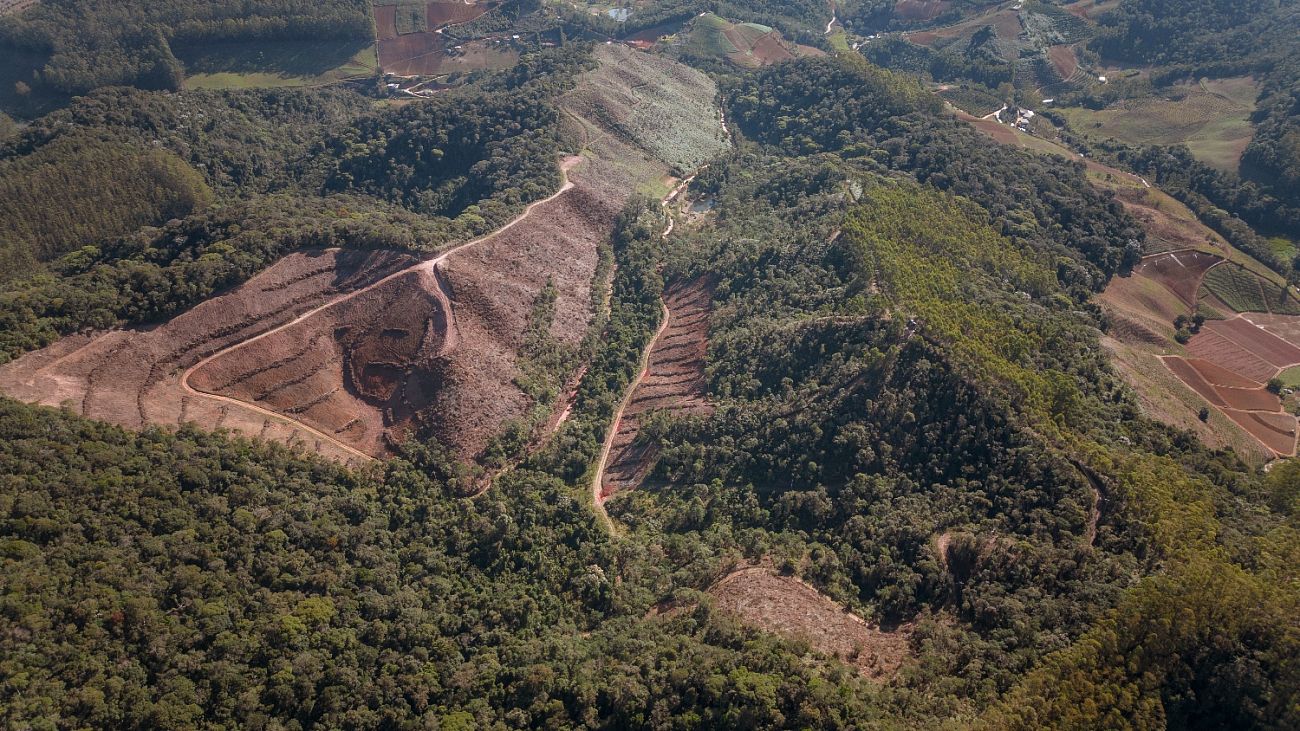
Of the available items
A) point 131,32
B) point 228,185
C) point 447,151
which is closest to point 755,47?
point 447,151

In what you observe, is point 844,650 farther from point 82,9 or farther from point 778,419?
point 82,9

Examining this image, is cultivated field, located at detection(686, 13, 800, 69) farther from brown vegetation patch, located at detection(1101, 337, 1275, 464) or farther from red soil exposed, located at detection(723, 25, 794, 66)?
brown vegetation patch, located at detection(1101, 337, 1275, 464)

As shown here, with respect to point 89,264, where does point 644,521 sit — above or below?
below

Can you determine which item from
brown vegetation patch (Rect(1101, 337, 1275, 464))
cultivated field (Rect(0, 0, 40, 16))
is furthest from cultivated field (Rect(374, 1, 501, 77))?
brown vegetation patch (Rect(1101, 337, 1275, 464))

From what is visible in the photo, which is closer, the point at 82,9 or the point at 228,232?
the point at 228,232

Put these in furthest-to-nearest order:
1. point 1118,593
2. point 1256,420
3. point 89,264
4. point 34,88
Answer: point 34,88 → point 1256,420 → point 89,264 → point 1118,593

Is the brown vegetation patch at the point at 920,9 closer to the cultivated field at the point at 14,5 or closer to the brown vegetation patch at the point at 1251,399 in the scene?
the brown vegetation patch at the point at 1251,399

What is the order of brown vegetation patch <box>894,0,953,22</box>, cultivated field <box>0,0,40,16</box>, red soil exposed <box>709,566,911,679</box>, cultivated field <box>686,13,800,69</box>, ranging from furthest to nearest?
brown vegetation patch <box>894,0,953,22</box>, cultivated field <box>686,13,800,69</box>, cultivated field <box>0,0,40,16</box>, red soil exposed <box>709,566,911,679</box>

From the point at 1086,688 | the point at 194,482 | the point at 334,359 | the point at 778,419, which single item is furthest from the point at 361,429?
the point at 1086,688
